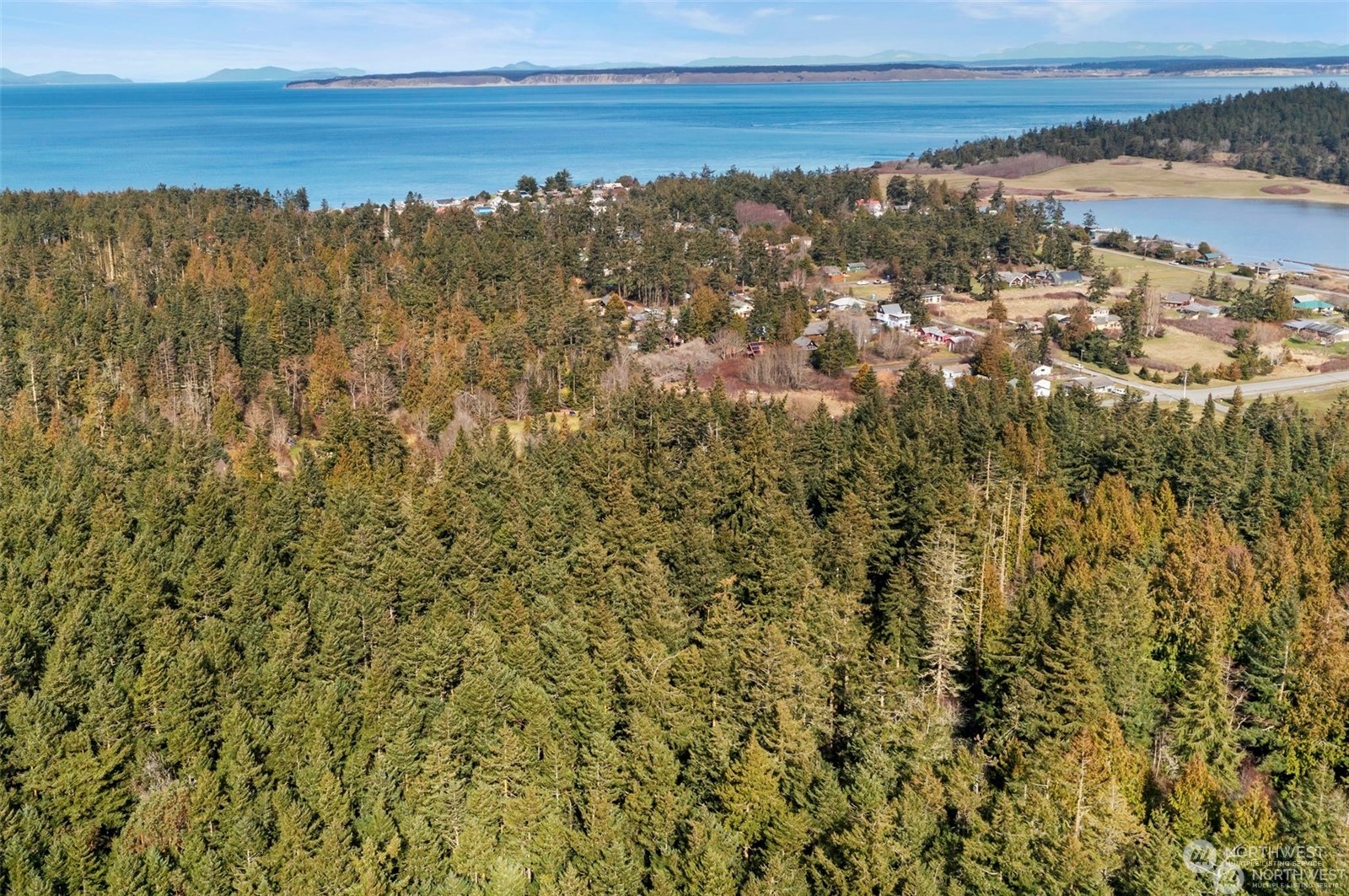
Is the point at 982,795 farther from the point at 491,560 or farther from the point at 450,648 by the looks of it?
the point at 491,560

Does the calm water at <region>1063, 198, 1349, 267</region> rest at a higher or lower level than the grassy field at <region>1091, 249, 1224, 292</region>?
higher

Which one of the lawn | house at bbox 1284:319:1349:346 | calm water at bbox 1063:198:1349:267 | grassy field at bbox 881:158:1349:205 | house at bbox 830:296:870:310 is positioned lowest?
the lawn

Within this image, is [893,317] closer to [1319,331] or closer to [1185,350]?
[1185,350]

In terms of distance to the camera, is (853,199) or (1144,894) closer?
(1144,894)

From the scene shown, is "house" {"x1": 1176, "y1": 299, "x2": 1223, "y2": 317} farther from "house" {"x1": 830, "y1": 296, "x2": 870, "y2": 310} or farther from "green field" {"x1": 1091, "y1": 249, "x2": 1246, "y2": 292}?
"house" {"x1": 830, "y1": 296, "x2": 870, "y2": 310}

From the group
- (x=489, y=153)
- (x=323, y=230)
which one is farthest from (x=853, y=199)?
(x=489, y=153)

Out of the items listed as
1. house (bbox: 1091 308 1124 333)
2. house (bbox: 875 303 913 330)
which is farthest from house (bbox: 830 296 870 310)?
house (bbox: 1091 308 1124 333)
